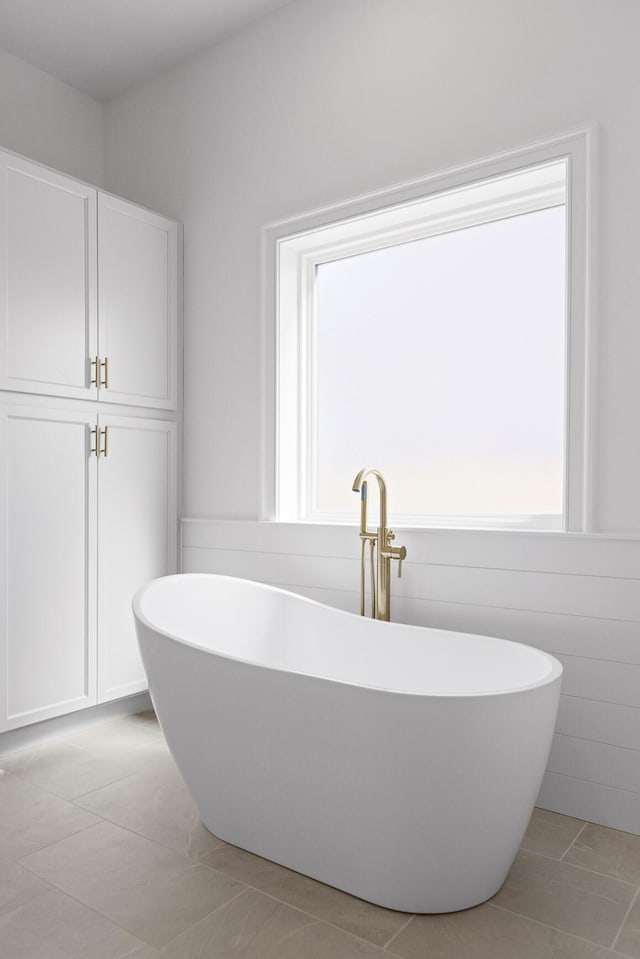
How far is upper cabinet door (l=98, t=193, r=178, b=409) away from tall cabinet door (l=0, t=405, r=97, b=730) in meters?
0.29

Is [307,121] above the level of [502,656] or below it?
above

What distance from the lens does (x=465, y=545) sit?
92.7 inches

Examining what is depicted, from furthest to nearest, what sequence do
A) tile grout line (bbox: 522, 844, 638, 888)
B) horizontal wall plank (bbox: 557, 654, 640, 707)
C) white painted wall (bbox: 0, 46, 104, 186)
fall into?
white painted wall (bbox: 0, 46, 104, 186) < horizontal wall plank (bbox: 557, 654, 640, 707) < tile grout line (bbox: 522, 844, 638, 888)

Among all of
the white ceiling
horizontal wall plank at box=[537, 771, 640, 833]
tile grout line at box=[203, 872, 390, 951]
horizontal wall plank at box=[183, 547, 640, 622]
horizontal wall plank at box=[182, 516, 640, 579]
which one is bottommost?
tile grout line at box=[203, 872, 390, 951]

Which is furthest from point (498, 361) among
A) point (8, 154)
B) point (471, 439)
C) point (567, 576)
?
point (8, 154)

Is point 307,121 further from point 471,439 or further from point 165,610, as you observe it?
point 165,610

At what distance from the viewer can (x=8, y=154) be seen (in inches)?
101

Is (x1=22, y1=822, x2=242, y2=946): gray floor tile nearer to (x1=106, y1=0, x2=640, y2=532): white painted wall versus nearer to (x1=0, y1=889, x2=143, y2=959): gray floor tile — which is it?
(x1=0, y1=889, x2=143, y2=959): gray floor tile

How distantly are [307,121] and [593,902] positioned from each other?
9.09 ft

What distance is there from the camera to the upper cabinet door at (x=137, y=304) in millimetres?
2914

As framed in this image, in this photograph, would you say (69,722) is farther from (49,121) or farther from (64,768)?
(49,121)

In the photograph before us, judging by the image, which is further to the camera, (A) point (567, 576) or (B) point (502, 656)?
(A) point (567, 576)

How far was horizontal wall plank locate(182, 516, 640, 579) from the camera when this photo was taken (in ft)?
6.82

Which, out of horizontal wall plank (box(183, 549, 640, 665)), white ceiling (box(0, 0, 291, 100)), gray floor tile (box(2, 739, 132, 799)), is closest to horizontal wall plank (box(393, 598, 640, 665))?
horizontal wall plank (box(183, 549, 640, 665))
